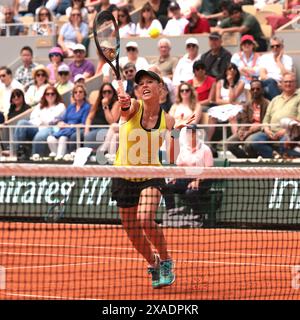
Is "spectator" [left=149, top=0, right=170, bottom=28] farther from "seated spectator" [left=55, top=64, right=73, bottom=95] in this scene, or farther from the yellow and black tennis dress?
the yellow and black tennis dress

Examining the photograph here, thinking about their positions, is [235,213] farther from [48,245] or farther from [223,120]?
[48,245]

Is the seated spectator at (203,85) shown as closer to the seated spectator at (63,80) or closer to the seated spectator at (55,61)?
the seated spectator at (63,80)

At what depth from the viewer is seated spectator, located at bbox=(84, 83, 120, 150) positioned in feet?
51.2

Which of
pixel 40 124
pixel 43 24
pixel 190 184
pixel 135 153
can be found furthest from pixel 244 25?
pixel 135 153

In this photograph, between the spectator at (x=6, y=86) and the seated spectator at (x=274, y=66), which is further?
the spectator at (x=6, y=86)

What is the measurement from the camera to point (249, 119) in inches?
591

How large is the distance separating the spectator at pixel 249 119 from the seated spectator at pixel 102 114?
1.95 metres

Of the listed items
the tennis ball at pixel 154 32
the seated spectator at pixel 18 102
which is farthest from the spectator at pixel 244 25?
the seated spectator at pixel 18 102

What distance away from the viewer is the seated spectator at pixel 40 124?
16219 millimetres

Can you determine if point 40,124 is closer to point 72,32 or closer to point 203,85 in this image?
point 203,85

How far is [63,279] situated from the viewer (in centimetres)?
989

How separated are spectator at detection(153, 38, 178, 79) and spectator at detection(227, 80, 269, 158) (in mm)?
2042

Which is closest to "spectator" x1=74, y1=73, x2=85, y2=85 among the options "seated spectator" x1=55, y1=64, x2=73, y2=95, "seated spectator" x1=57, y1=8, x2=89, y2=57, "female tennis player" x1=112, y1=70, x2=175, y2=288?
"seated spectator" x1=55, y1=64, x2=73, y2=95

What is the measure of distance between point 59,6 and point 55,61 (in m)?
2.99
